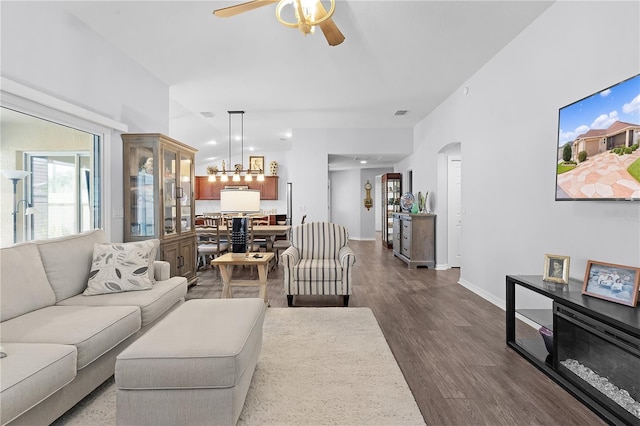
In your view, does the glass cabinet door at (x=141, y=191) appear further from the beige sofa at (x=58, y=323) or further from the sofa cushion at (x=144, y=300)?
the sofa cushion at (x=144, y=300)

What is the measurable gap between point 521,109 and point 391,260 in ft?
13.7

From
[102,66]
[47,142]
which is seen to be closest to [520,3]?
[102,66]

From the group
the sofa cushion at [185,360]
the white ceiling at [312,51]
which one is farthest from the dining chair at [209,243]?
the sofa cushion at [185,360]

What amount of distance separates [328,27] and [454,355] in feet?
Result: 8.68

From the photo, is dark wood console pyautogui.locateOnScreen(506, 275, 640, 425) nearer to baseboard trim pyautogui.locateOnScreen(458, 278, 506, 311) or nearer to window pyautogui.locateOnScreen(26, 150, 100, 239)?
baseboard trim pyautogui.locateOnScreen(458, 278, 506, 311)

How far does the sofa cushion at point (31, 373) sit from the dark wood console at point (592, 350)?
9.00ft

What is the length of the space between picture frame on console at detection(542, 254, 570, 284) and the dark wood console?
60 mm

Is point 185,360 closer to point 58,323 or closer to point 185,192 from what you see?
point 58,323

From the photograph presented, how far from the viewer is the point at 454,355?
2586 millimetres

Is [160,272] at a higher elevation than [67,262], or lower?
lower

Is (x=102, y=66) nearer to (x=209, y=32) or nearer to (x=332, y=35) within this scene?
(x=209, y=32)

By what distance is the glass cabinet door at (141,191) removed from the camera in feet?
12.9

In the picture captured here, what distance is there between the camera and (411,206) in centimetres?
679

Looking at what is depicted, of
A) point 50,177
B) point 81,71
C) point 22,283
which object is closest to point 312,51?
point 81,71
